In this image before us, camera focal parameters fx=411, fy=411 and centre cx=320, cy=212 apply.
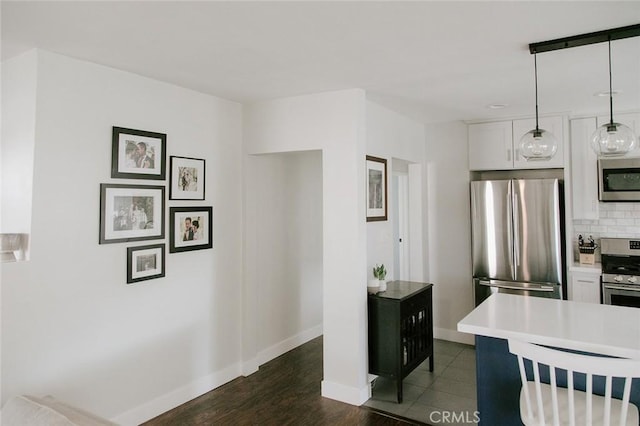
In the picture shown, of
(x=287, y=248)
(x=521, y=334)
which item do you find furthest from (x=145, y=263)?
(x=521, y=334)

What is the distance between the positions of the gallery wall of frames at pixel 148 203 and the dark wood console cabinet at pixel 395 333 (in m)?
1.63

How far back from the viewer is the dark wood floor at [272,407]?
3.05 metres

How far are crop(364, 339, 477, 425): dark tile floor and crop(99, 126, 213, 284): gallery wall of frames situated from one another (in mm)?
2047

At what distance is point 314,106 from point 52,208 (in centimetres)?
212

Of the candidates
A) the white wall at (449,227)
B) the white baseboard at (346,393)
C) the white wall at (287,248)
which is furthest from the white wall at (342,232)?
the white wall at (449,227)

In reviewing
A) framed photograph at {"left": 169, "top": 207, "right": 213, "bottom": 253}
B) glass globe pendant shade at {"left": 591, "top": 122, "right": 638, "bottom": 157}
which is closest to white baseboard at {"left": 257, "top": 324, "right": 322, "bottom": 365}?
framed photograph at {"left": 169, "top": 207, "right": 213, "bottom": 253}

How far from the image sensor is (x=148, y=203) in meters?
3.13

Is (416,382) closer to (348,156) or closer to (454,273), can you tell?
(454,273)

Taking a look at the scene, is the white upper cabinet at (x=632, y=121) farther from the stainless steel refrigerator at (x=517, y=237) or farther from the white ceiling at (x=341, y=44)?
the stainless steel refrigerator at (x=517, y=237)

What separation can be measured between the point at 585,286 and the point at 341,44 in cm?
347

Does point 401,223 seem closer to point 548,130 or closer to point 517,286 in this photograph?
point 517,286

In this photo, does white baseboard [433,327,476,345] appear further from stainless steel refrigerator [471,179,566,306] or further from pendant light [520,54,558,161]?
pendant light [520,54,558,161]

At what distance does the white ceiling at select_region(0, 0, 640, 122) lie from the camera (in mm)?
2049

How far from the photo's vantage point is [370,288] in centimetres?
360
